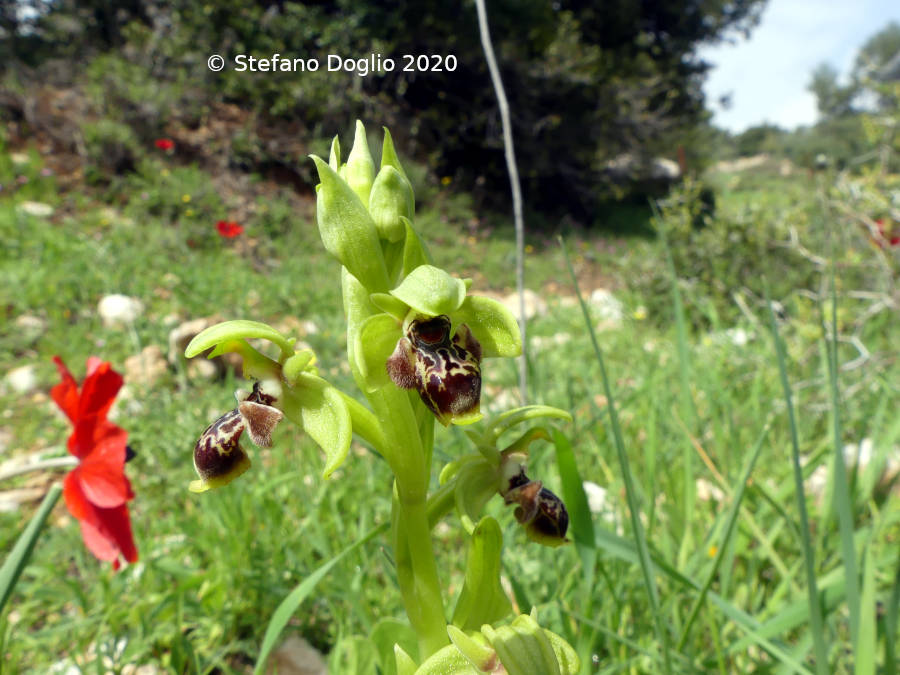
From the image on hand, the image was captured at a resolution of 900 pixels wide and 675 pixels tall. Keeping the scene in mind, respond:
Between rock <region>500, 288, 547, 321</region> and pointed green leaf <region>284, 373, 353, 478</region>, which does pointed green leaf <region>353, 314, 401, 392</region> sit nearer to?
pointed green leaf <region>284, 373, 353, 478</region>

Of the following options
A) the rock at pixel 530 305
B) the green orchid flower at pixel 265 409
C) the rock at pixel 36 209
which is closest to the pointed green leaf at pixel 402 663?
the green orchid flower at pixel 265 409

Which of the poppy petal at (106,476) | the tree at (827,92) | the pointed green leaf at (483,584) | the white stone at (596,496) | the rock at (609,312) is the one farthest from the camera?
the tree at (827,92)

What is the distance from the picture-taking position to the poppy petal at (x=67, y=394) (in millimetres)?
1215

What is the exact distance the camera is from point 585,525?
96cm

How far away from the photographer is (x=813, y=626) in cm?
79

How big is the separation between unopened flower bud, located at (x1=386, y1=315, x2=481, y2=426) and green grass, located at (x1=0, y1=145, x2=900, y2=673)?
0.22 metres

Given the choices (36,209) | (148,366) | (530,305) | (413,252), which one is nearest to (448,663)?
(413,252)

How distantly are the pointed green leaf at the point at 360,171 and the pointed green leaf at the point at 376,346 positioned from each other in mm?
211

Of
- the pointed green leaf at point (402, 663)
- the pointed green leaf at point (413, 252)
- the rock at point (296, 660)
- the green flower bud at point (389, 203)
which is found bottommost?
the rock at point (296, 660)

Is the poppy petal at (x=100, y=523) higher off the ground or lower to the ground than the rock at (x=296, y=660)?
higher

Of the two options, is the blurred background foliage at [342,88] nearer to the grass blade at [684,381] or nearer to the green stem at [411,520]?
the grass blade at [684,381]

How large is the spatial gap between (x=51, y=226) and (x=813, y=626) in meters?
6.58

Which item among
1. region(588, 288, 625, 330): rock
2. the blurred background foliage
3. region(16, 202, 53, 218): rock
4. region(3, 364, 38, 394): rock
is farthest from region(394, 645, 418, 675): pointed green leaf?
the blurred background foliage

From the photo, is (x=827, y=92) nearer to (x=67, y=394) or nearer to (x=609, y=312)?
(x=609, y=312)
